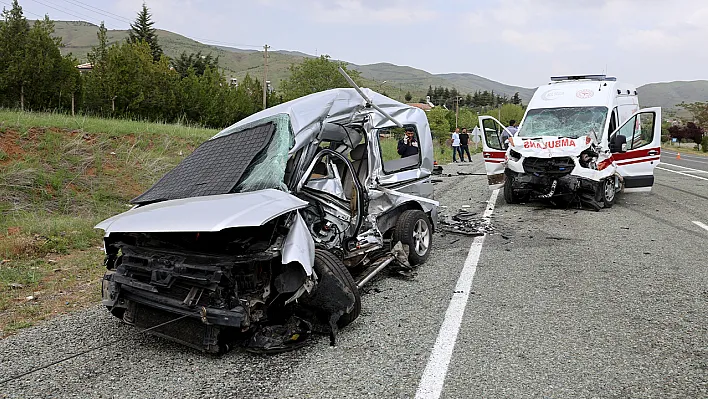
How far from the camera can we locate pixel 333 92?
5508 millimetres

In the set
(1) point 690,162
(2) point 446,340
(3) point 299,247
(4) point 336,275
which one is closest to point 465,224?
(2) point 446,340

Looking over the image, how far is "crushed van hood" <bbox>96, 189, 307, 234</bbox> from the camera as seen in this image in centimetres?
355

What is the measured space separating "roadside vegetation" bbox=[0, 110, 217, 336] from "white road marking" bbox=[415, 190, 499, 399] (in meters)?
3.61

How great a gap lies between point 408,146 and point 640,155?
22.6 feet

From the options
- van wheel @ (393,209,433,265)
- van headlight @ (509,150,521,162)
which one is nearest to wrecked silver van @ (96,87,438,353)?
van wheel @ (393,209,433,265)

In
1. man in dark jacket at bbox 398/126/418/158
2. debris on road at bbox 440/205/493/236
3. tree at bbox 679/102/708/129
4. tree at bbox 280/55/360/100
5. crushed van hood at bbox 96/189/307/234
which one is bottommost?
debris on road at bbox 440/205/493/236

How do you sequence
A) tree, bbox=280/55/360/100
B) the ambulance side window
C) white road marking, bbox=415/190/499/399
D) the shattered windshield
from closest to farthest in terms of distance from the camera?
white road marking, bbox=415/190/499/399, the shattered windshield, the ambulance side window, tree, bbox=280/55/360/100

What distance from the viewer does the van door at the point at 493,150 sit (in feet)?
38.2

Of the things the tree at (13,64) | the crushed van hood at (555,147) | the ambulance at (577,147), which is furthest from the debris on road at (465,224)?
the tree at (13,64)

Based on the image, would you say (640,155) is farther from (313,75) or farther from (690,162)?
(313,75)

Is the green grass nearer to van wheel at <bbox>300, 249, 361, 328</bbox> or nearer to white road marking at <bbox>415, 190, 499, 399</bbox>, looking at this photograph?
van wheel at <bbox>300, 249, 361, 328</bbox>

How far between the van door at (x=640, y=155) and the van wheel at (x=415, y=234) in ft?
21.4

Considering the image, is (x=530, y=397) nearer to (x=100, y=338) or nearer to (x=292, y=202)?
(x=292, y=202)

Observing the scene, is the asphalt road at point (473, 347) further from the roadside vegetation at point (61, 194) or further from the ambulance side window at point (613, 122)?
the ambulance side window at point (613, 122)
